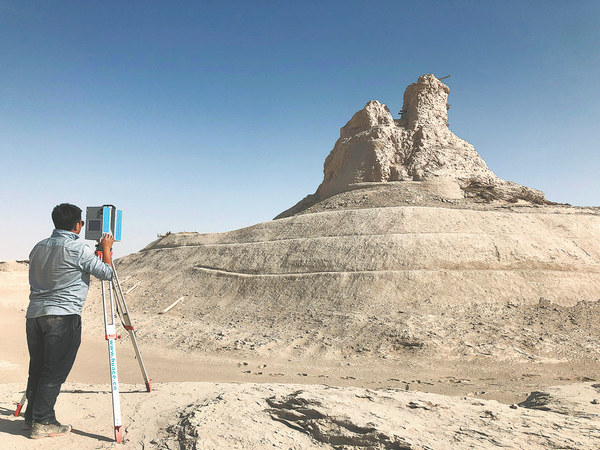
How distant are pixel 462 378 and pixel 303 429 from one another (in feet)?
25.8

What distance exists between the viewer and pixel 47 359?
418cm

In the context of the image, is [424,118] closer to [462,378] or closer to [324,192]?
[324,192]

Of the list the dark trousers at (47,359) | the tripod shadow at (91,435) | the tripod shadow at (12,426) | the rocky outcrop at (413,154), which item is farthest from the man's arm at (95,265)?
the rocky outcrop at (413,154)

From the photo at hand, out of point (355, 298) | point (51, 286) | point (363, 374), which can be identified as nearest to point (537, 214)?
point (355, 298)

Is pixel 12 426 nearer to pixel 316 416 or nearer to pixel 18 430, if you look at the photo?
pixel 18 430

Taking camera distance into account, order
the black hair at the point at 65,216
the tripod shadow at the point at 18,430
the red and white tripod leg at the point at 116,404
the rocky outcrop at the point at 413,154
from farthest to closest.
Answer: the rocky outcrop at the point at 413,154
the black hair at the point at 65,216
the tripod shadow at the point at 18,430
the red and white tripod leg at the point at 116,404

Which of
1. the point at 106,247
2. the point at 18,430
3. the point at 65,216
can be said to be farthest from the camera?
the point at 106,247

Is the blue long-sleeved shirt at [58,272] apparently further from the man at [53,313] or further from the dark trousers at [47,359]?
the dark trousers at [47,359]

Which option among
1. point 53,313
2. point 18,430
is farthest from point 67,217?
point 18,430

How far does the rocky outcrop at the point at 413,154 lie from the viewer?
28812mm

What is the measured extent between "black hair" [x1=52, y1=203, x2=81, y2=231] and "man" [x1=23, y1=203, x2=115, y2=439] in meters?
0.01

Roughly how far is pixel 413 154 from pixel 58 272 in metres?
29.6

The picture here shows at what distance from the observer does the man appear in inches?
163

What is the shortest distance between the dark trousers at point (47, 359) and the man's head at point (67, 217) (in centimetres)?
108
